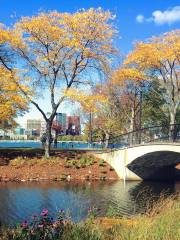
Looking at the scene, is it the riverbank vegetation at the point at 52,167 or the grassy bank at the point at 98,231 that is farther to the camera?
the riverbank vegetation at the point at 52,167

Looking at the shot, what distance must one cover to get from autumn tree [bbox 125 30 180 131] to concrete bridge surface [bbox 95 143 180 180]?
5680 millimetres

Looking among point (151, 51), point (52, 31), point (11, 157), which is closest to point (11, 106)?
point (11, 157)

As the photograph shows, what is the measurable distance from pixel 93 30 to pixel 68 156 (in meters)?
12.0

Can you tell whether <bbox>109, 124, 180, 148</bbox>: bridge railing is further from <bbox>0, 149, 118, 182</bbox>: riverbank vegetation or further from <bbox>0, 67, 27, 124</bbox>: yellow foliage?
<bbox>0, 67, 27, 124</bbox>: yellow foliage

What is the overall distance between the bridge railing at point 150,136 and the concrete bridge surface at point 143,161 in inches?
43.0

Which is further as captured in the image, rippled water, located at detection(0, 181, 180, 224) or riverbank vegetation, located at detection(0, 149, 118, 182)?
riverbank vegetation, located at detection(0, 149, 118, 182)

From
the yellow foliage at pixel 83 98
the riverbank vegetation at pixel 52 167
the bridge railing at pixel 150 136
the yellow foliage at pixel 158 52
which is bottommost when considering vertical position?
the riverbank vegetation at pixel 52 167

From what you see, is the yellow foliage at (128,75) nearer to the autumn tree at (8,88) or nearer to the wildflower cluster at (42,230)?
the autumn tree at (8,88)

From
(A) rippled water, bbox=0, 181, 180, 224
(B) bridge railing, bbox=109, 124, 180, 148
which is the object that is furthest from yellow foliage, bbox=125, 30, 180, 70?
(A) rippled water, bbox=0, 181, 180, 224

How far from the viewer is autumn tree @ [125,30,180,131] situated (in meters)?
44.6

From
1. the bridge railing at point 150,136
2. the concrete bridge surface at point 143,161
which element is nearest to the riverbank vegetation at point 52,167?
the concrete bridge surface at point 143,161

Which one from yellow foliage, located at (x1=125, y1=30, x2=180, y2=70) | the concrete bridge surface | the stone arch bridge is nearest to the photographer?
the stone arch bridge

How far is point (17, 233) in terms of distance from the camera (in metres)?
10.8

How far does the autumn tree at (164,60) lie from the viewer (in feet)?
146
